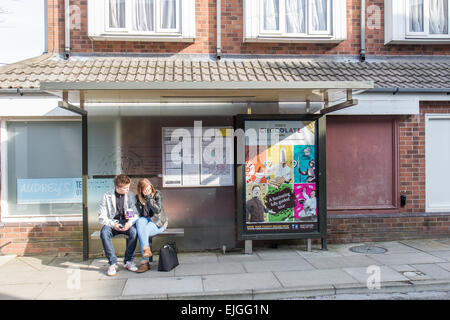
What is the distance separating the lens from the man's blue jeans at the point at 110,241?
5961 millimetres

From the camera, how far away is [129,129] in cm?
713

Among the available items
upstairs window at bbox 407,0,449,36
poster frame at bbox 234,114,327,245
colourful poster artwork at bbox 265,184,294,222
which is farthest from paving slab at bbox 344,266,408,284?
upstairs window at bbox 407,0,449,36

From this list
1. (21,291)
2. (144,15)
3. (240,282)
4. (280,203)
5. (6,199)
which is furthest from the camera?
(144,15)

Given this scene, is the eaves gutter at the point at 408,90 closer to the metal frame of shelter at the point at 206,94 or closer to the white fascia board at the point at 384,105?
the white fascia board at the point at 384,105

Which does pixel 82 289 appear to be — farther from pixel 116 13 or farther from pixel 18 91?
pixel 116 13

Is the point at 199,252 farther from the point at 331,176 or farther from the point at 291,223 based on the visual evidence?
the point at 331,176

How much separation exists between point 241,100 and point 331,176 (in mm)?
2353

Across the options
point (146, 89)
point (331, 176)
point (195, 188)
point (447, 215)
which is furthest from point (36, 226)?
point (447, 215)

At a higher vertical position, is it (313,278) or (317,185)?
(317,185)

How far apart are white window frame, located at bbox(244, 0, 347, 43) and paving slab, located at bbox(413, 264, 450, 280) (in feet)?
14.9

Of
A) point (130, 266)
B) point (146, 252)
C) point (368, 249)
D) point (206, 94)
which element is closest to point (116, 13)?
point (206, 94)

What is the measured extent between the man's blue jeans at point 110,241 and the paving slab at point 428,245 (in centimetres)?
496

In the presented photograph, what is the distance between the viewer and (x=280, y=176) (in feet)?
23.3

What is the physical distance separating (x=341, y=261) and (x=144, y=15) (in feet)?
19.1
